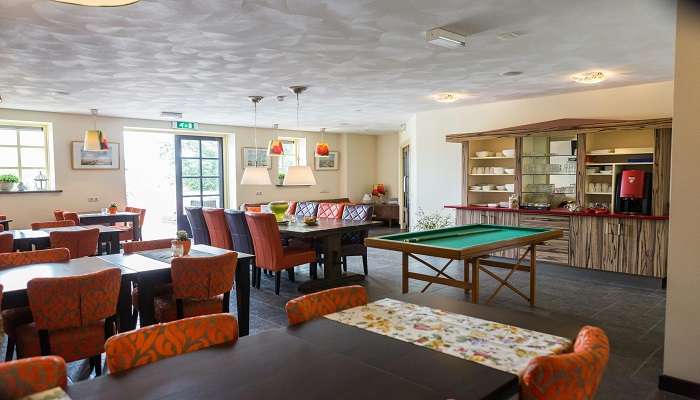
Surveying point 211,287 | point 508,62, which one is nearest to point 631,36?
point 508,62

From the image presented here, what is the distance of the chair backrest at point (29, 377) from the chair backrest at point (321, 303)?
0.76 metres

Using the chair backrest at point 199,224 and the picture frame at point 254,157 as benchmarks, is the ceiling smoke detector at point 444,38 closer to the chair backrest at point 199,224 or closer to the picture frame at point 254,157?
the chair backrest at point 199,224

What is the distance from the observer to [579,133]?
20.1 ft

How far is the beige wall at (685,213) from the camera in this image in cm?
281

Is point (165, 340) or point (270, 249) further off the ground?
point (165, 340)

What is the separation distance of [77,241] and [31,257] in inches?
56.4

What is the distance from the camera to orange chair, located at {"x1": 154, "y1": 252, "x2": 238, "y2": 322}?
316cm

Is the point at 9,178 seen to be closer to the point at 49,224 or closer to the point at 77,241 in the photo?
the point at 49,224

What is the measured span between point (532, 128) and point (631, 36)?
8.52 feet

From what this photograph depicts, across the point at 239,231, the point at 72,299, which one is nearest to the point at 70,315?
the point at 72,299

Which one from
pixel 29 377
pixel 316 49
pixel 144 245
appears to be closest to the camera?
pixel 29 377

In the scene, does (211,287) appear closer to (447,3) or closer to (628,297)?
(447,3)

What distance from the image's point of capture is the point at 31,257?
3377mm

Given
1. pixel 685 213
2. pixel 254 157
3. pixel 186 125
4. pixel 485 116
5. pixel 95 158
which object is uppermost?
pixel 186 125
